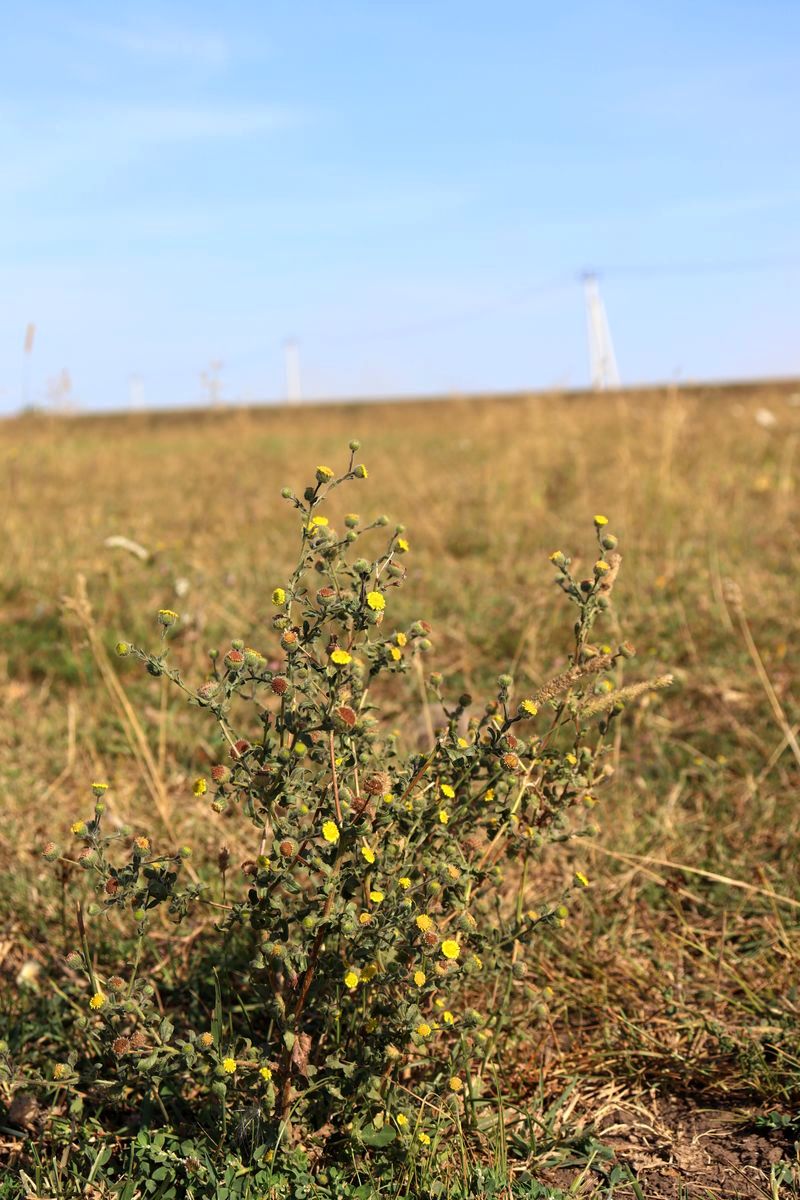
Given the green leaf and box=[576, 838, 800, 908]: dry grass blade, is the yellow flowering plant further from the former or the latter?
box=[576, 838, 800, 908]: dry grass blade

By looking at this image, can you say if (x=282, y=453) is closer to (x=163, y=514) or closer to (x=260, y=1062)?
(x=163, y=514)

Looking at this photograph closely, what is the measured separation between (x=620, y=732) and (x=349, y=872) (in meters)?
1.53

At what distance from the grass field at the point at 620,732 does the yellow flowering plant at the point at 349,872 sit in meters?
0.22

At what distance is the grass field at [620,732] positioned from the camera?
1.76 meters

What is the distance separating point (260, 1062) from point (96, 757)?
1.49m

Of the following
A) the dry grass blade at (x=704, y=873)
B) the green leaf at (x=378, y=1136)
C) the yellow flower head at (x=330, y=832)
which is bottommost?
the green leaf at (x=378, y=1136)

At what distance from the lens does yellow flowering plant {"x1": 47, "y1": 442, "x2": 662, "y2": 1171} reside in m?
1.42

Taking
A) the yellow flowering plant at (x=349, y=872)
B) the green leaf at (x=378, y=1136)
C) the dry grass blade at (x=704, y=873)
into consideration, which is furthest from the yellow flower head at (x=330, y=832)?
the dry grass blade at (x=704, y=873)

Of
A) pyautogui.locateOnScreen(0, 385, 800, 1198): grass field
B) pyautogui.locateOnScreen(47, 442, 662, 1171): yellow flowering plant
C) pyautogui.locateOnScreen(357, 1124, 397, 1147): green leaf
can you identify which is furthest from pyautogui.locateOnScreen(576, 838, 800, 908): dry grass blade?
pyautogui.locateOnScreen(357, 1124, 397, 1147): green leaf

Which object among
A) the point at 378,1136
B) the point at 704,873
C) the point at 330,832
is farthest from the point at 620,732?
the point at 330,832

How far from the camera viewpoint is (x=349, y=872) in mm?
1468

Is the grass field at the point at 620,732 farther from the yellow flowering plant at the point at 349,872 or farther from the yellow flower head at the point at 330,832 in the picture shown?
the yellow flower head at the point at 330,832

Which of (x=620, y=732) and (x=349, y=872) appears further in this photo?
(x=620, y=732)

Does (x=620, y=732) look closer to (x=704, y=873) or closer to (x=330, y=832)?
(x=704, y=873)
